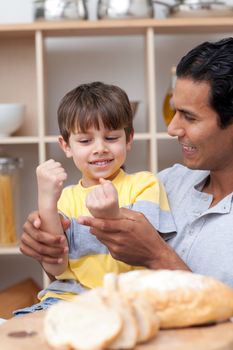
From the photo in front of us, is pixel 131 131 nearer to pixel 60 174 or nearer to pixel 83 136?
pixel 83 136

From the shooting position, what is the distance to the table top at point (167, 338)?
1.18 metres

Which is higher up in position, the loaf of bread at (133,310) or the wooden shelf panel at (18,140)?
the loaf of bread at (133,310)

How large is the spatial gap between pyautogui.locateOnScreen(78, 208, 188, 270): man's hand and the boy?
7 centimetres

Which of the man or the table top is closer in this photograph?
the table top

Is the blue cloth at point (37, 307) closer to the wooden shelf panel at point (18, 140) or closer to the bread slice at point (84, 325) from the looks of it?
the bread slice at point (84, 325)

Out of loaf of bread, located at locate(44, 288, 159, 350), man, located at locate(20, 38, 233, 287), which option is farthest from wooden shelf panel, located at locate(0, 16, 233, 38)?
loaf of bread, located at locate(44, 288, 159, 350)

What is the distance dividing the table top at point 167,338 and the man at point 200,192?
0.50 m

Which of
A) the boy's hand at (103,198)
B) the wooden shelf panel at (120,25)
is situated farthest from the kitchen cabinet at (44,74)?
the boy's hand at (103,198)

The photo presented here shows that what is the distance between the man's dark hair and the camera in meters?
1.88

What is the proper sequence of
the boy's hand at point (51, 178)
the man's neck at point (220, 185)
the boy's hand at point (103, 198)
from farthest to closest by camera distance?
the man's neck at point (220, 185), the boy's hand at point (51, 178), the boy's hand at point (103, 198)

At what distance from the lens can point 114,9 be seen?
3004 mm

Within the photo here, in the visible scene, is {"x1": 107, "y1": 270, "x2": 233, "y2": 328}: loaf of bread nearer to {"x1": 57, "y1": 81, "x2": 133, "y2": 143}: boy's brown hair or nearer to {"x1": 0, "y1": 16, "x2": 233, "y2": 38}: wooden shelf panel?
{"x1": 57, "y1": 81, "x2": 133, "y2": 143}: boy's brown hair

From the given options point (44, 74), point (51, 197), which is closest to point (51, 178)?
point (51, 197)

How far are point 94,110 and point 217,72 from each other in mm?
306
